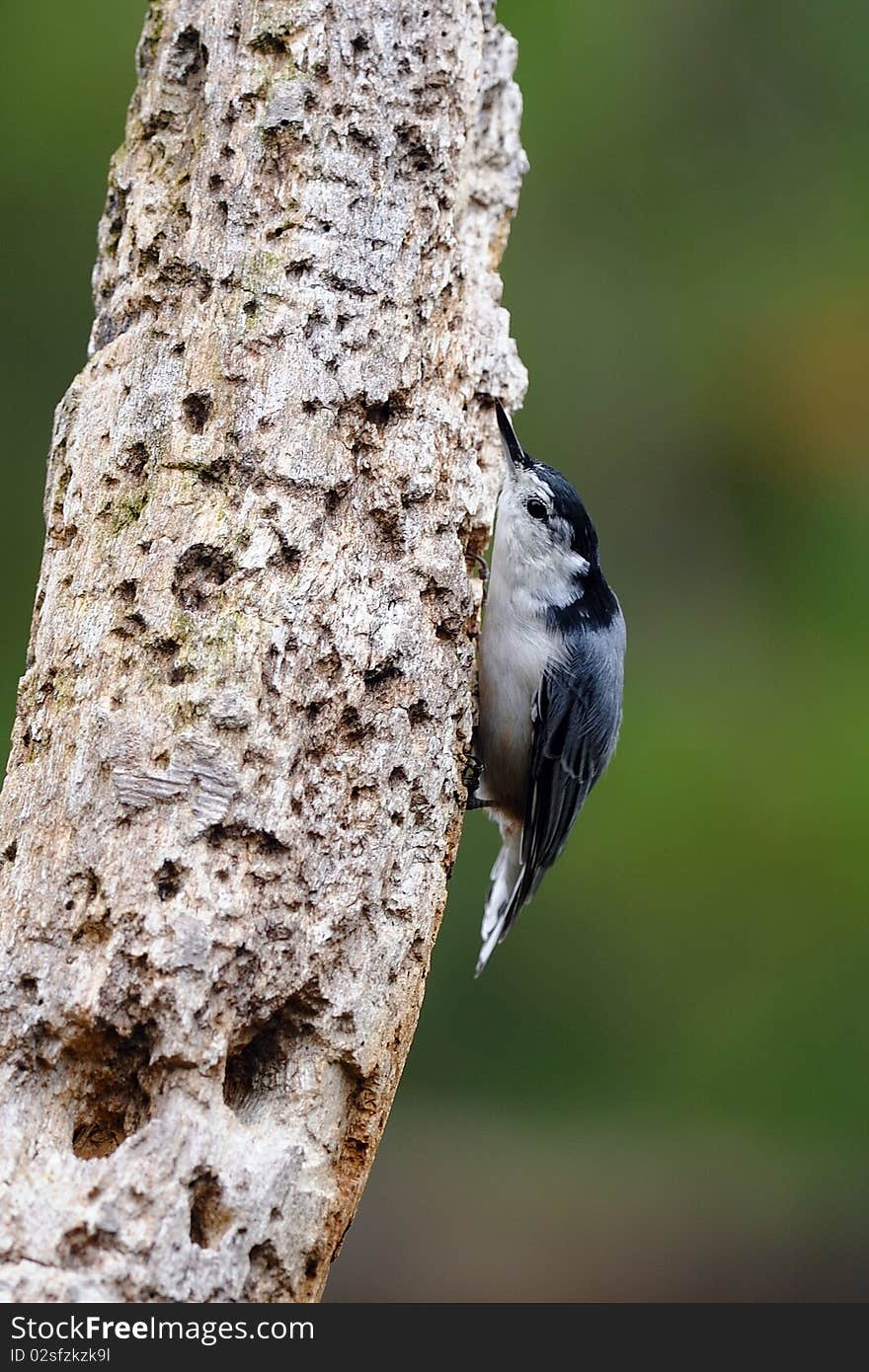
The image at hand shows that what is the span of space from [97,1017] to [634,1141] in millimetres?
4608

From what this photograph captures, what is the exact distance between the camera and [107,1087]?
216 cm

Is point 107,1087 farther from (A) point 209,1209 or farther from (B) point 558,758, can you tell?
(B) point 558,758

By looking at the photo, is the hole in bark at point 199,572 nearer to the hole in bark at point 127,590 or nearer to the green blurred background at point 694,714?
the hole in bark at point 127,590

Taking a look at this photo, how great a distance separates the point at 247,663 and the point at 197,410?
19.3 inches

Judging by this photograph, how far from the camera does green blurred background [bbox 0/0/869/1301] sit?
5871 millimetres

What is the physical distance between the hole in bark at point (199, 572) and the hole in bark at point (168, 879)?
443 mm

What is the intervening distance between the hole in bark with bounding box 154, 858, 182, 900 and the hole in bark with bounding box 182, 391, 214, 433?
2.55ft

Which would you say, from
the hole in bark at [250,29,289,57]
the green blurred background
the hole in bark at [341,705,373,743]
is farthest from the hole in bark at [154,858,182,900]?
the green blurred background

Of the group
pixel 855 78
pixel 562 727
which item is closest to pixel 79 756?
pixel 562 727

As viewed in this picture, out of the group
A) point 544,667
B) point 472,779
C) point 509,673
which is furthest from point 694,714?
point 472,779

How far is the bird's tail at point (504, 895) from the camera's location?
3203 mm

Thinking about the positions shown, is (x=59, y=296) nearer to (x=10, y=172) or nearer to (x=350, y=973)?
(x=10, y=172)

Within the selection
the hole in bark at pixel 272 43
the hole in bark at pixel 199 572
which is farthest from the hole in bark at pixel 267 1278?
the hole in bark at pixel 272 43
